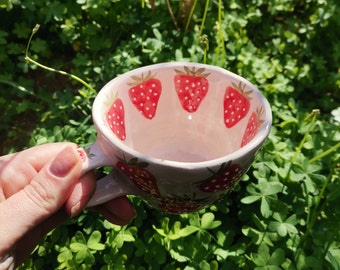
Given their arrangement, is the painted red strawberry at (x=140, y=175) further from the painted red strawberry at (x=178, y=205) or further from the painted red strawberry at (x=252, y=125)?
the painted red strawberry at (x=252, y=125)

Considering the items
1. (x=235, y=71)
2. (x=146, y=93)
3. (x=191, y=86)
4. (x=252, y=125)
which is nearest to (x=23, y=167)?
(x=146, y=93)

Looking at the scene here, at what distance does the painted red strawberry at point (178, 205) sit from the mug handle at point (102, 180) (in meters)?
0.08

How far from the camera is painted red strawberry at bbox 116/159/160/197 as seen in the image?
2.98 feet

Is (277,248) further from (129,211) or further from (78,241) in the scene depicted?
(78,241)

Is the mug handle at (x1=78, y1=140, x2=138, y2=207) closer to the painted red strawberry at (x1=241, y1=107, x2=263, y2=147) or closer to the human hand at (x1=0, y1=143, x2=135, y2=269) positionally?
the human hand at (x1=0, y1=143, x2=135, y2=269)

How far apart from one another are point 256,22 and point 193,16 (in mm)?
395

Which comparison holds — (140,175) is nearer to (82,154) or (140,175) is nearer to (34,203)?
(82,154)

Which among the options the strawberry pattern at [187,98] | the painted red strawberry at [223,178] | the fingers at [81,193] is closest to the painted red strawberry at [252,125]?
the strawberry pattern at [187,98]

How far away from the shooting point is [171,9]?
2.07 metres

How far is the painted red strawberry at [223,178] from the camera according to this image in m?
0.91

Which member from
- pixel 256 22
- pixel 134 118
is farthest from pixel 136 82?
pixel 256 22

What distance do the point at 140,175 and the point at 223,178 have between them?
17 cm

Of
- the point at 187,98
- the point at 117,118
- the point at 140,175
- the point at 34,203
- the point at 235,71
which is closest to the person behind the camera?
the point at 140,175

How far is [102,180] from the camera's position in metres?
1.05
